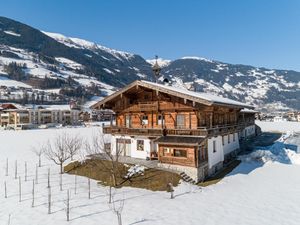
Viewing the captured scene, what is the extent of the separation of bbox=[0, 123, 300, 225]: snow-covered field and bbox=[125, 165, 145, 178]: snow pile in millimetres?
2831

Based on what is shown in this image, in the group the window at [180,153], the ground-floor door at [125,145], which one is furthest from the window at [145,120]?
the window at [180,153]

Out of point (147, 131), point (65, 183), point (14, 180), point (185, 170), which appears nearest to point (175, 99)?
point (147, 131)

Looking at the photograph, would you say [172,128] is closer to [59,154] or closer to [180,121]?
[180,121]

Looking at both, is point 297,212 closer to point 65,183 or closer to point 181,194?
point 181,194

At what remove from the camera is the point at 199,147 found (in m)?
26.2

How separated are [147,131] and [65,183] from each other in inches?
416

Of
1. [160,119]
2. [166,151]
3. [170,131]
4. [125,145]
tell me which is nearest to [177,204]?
[166,151]

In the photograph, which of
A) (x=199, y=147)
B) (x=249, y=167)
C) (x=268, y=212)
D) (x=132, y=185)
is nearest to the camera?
(x=268, y=212)

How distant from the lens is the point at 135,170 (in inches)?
1043

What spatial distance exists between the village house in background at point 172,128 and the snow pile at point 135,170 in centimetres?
211

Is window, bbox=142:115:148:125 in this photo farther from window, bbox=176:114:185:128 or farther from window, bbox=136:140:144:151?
window, bbox=176:114:185:128

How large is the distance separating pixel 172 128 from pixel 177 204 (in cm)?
1138

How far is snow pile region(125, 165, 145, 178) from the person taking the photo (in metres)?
25.9

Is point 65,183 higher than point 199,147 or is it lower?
lower
